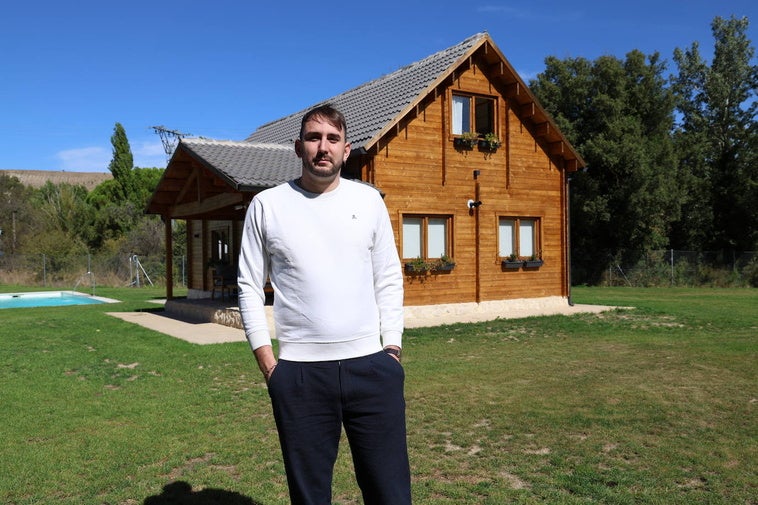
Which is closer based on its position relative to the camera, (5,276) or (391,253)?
(391,253)

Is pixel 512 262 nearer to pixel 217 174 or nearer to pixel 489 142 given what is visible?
pixel 489 142

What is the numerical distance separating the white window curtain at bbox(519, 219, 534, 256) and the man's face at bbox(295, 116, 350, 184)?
14.4 meters

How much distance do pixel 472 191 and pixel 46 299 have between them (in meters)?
17.0

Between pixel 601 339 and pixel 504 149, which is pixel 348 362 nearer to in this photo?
pixel 601 339

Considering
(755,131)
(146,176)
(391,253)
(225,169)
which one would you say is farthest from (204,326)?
(146,176)

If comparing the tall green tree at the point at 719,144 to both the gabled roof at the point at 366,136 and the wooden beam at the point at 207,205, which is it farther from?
the wooden beam at the point at 207,205

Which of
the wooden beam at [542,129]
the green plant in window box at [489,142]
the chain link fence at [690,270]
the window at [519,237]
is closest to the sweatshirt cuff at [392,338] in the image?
the green plant in window box at [489,142]

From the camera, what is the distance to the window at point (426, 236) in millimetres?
14617

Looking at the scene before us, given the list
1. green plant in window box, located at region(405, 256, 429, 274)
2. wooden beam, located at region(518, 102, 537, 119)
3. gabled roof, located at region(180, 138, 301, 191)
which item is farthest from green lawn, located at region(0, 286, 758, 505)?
wooden beam, located at region(518, 102, 537, 119)

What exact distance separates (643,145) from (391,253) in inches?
1180

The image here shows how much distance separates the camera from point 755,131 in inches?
1256

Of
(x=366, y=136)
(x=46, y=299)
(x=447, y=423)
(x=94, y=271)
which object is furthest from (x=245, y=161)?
(x=94, y=271)

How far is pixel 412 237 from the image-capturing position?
14695mm

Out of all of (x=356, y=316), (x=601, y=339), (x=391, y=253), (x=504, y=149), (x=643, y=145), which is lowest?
(x=601, y=339)
